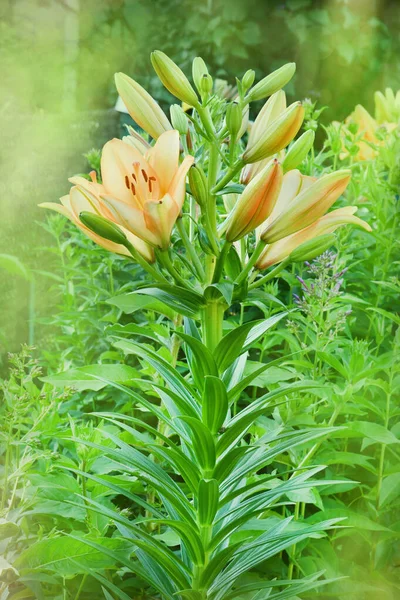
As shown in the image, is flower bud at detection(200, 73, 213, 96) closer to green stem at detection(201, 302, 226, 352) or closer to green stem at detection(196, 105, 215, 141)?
green stem at detection(196, 105, 215, 141)

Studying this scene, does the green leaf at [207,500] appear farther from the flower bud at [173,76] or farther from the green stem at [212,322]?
the flower bud at [173,76]

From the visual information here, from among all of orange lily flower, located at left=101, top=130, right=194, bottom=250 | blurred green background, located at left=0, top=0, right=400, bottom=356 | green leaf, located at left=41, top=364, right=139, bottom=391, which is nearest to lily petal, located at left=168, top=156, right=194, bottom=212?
orange lily flower, located at left=101, top=130, right=194, bottom=250

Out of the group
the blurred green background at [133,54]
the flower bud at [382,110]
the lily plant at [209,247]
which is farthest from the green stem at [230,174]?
the blurred green background at [133,54]

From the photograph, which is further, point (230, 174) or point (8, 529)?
point (8, 529)

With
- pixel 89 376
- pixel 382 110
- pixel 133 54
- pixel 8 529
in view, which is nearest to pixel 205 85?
pixel 89 376

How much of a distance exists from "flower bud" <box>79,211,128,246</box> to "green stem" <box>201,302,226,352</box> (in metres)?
0.10

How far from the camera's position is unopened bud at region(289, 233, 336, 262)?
65cm

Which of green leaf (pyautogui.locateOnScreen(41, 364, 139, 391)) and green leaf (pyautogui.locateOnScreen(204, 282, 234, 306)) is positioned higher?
green leaf (pyautogui.locateOnScreen(41, 364, 139, 391))

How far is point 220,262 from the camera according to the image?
641 millimetres

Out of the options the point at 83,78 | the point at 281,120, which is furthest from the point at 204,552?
the point at 83,78

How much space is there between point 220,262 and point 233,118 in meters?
0.12

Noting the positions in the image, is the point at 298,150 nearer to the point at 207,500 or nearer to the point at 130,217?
the point at 130,217

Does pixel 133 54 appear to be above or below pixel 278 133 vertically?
above

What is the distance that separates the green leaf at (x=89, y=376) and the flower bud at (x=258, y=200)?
33 cm
